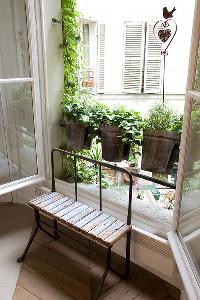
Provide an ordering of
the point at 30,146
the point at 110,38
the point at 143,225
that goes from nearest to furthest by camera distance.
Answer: the point at 143,225 → the point at 30,146 → the point at 110,38

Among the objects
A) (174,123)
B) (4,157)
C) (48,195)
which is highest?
(174,123)

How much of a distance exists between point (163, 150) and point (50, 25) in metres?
1.34

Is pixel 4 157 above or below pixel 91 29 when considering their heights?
below

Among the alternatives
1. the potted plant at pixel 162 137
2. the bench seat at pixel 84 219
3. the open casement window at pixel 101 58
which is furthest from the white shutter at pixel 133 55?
the bench seat at pixel 84 219

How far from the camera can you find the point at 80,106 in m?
2.27

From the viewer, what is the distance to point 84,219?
1.92 metres

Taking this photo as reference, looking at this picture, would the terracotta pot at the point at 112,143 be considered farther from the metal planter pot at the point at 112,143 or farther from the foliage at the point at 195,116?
the foliage at the point at 195,116

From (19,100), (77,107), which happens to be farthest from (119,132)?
(19,100)

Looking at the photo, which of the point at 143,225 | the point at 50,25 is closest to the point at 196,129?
the point at 143,225

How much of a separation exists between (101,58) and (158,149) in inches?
74.3

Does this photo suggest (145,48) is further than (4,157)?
Yes

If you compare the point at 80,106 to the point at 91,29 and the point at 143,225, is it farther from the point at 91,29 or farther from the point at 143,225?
the point at 91,29

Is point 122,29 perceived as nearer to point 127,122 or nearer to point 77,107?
point 77,107

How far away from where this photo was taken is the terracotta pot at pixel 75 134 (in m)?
2.25
